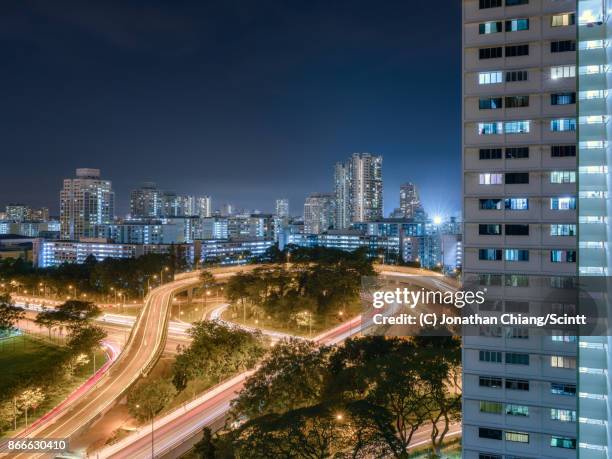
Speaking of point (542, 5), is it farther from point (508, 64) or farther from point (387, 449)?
point (387, 449)

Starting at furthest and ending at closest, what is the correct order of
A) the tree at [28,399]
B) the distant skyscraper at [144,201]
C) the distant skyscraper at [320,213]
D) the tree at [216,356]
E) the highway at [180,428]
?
1. the distant skyscraper at [144,201]
2. the distant skyscraper at [320,213]
3. the tree at [216,356]
4. the tree at [28,399]
5. the highway at [180,428]

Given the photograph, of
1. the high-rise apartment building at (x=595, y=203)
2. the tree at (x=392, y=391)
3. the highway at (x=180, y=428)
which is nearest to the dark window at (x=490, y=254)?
the high-rise apartment building at (x=595, y=203)

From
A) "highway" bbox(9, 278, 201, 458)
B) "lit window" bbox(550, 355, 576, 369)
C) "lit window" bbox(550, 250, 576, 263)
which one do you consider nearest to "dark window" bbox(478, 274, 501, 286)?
"lit window" bbox(550, 250, 576, 263)

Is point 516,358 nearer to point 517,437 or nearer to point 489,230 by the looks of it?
point 517,437

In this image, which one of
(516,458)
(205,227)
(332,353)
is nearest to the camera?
(516,458)

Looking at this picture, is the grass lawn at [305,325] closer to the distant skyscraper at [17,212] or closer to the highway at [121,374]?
the highway at [121,374]

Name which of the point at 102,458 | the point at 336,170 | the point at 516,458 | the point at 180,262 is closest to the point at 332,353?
the point at 516,458
